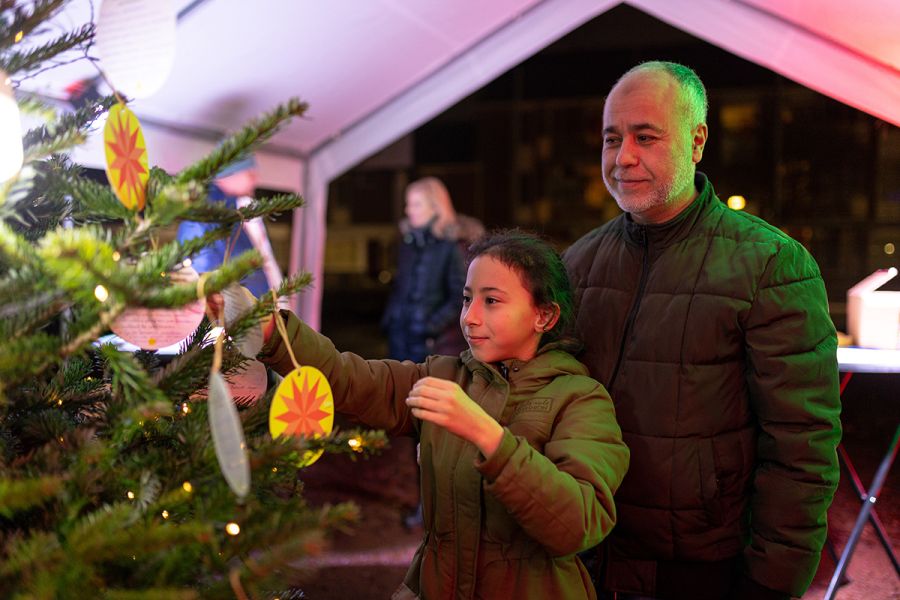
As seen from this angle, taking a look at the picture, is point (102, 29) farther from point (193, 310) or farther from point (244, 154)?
point (193, 310)

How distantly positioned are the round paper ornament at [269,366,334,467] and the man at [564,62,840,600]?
82 centimetres

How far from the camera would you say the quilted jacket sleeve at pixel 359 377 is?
1504 millimetres

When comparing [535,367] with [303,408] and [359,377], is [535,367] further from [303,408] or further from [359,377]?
[303,408]

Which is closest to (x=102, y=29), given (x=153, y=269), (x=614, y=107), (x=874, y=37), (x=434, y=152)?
(x=153, y=269)

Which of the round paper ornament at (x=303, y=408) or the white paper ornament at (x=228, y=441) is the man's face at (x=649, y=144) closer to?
the round paper ornament at (x=303, y=408)

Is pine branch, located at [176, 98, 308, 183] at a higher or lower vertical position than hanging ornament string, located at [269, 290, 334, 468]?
higher

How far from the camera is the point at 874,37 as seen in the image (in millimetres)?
3381

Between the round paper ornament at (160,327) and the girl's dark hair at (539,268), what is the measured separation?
0.64 m

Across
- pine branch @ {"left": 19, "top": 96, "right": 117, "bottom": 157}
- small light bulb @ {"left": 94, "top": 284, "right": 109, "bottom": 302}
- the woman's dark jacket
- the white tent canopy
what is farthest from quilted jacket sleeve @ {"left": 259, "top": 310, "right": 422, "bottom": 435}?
the woman's dark jacket

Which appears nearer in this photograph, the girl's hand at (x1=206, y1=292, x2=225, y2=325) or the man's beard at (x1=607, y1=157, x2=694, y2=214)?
the girl's hand at (x1=206, y1=292, x2=225, y2=325)

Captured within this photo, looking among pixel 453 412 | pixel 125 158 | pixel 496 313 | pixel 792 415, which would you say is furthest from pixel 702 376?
pixel 125 158

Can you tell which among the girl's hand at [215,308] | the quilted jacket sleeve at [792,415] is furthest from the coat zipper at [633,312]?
the girl's hand at [215,308]

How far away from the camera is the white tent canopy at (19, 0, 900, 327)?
11.2 feet

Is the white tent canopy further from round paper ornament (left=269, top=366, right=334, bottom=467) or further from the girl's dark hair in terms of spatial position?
round paper ornament (left=269, top=366, right=334, bottom=467)
